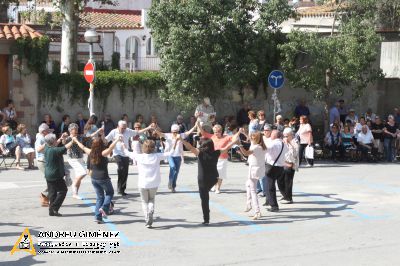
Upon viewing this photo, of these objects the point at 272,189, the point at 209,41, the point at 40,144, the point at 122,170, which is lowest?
the point at 272,189

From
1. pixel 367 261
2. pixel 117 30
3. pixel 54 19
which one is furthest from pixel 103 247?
pixel 117 30

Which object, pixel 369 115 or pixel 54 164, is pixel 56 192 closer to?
pixel 54 164

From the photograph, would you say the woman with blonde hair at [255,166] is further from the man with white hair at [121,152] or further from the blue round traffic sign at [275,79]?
the blue round traffic sign at [275,79]

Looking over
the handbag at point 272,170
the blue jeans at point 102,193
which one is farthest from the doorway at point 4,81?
the handbag at point 272,170

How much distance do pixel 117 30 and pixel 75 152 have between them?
2949 cm

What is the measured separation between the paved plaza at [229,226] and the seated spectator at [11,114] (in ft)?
17.0

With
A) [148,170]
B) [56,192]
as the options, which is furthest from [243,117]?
[148,170]

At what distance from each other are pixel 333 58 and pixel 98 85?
27.3ft

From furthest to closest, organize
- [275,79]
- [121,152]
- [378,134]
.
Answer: [378,134]
[275,79]
[121,152]

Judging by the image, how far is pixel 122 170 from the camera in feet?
48.3

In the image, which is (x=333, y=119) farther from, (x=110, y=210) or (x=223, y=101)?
(x=110, y=210)

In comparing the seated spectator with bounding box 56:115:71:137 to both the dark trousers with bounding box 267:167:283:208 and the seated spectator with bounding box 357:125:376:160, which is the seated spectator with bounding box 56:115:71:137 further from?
the dark trousers with bounding box 267:167:283:208

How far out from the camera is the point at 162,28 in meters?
22.9

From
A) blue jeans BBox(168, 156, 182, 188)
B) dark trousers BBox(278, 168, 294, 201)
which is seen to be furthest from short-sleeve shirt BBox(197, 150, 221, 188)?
blue jeans BBox(168, 156, 182, 188)
